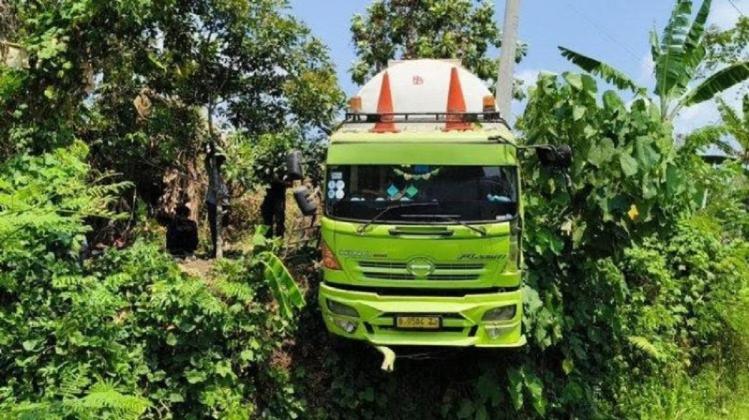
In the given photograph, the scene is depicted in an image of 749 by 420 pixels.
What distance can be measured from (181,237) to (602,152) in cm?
639

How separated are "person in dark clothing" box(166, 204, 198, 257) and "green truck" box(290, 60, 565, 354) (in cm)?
387

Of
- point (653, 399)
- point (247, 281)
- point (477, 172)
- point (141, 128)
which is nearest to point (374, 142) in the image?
point (477, 172)

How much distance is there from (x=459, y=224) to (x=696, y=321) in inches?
259

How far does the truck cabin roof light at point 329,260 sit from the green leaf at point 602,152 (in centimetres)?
326

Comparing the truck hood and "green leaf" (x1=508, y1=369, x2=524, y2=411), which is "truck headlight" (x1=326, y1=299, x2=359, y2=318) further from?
"green leaf" (x1=508, y1=369, x2=524, y2=411)

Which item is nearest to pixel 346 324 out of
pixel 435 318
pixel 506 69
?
pixel 435 318

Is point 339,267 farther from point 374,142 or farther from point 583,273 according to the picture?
point 583,273

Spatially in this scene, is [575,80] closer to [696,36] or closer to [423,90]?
[423,90]

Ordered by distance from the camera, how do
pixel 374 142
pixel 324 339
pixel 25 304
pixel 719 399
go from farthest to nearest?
pixel 719 399 → pixel 324 339 → pixel 374 142 → pixel 25 304

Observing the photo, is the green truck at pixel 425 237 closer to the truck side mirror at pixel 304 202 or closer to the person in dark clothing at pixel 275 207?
the truck side mirror at pixel 304 202

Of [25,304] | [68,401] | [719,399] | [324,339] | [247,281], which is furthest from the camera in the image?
[719,399]

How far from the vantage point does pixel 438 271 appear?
26.4ft

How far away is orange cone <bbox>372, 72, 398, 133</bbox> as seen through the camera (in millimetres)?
8695

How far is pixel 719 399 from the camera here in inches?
470
